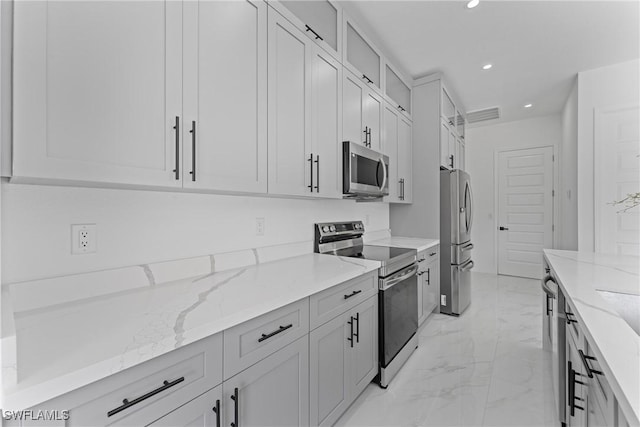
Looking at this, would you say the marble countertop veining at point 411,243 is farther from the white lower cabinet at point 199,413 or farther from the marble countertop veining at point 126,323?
the white lower cabinet at point 199,413

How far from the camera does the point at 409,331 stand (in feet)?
7.91

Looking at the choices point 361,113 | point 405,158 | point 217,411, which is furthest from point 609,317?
point 405,158

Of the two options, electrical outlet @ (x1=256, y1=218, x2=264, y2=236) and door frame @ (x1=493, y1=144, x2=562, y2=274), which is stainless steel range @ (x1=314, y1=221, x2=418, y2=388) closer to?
electrical outlet @ (x1=256, y1=218, x2=264, y2=236)

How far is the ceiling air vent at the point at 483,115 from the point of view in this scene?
4727mm

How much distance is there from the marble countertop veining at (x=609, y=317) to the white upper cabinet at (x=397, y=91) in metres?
2.03

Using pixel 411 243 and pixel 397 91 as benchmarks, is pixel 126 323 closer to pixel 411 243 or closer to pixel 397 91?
pixel 411 243

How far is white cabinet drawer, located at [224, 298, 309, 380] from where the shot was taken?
1000mm

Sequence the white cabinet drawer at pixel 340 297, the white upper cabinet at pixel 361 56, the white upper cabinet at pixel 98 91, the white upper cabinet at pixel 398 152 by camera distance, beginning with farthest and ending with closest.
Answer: the white upper cabinet at pixel 398 152 → the white upper cabinet at pixel 361 56 → the white cabinet drawer at pixel 340 297 → the white upper cabinet at pixel 98 91

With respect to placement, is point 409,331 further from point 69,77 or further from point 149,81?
point 69,77

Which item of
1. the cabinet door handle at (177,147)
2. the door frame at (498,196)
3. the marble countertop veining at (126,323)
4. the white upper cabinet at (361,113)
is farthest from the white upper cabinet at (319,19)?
the door frame at (498,196)

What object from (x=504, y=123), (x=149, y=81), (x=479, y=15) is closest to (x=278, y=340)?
(x=149, y=81)

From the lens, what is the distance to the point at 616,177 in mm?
3391

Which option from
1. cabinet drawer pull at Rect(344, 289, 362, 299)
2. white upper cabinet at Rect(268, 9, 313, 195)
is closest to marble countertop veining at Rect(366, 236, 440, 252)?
cabinet drawer pull at Rect(344, 289, 362, 299)

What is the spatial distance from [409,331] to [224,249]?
1622 mm
